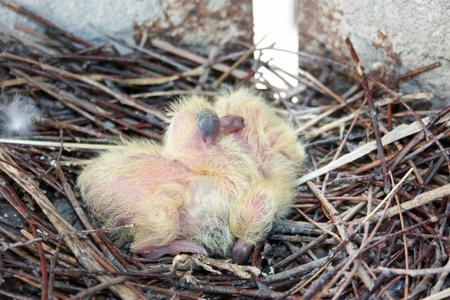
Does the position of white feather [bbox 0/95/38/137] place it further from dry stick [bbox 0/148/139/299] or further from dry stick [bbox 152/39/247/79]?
dry stick [bbox 152/39/247/79]

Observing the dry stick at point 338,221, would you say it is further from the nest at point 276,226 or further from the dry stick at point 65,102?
the dry stick at point 65,102

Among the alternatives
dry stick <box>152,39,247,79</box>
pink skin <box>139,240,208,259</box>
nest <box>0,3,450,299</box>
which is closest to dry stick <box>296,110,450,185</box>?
nest <box>0,3,450,299</box>

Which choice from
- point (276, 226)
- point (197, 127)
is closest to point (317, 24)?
point (197, 127)

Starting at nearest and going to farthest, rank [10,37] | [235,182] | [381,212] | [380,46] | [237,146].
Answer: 1. [381,212]
2. [235,182]
3. [237,146]
4. [380,46]
5. [10,37]

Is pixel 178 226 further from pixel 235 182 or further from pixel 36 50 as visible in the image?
pixel 36 50

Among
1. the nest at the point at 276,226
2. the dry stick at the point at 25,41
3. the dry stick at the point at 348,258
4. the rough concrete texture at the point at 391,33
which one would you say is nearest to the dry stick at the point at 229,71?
the nest at the point at 276,226

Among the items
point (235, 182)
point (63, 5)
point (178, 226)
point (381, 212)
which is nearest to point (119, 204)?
point (178, 226)
